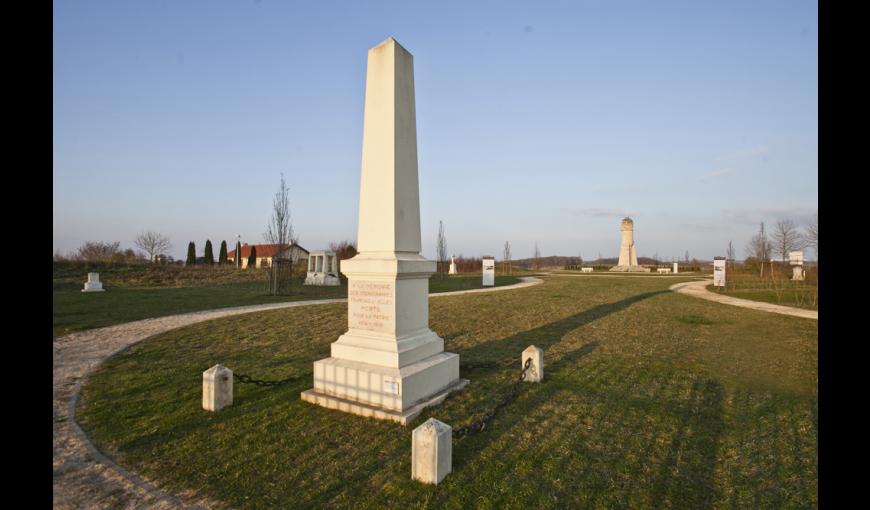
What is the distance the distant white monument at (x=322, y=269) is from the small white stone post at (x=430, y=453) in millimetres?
23709

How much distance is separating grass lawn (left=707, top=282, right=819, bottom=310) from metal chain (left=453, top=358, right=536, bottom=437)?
13533mm

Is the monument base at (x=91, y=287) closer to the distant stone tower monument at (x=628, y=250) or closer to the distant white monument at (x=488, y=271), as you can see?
the distant white monument at (x=488, y=271)

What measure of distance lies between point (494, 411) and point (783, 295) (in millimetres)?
21686

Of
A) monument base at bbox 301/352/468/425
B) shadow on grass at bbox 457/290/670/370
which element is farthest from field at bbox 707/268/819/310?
monument base at bbox 301/352/468/425

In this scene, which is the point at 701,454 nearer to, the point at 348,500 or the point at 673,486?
the point at 673,486

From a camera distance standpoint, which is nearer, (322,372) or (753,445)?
(753,445)

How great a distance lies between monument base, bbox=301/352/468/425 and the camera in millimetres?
5258

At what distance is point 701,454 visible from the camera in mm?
4418

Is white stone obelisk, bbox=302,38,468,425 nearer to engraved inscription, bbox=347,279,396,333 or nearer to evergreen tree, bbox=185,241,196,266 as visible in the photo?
engraved inscription, bbox=347,279,396,333

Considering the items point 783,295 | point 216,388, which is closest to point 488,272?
point 783,295

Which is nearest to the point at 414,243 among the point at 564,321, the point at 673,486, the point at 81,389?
the point at 673,486
